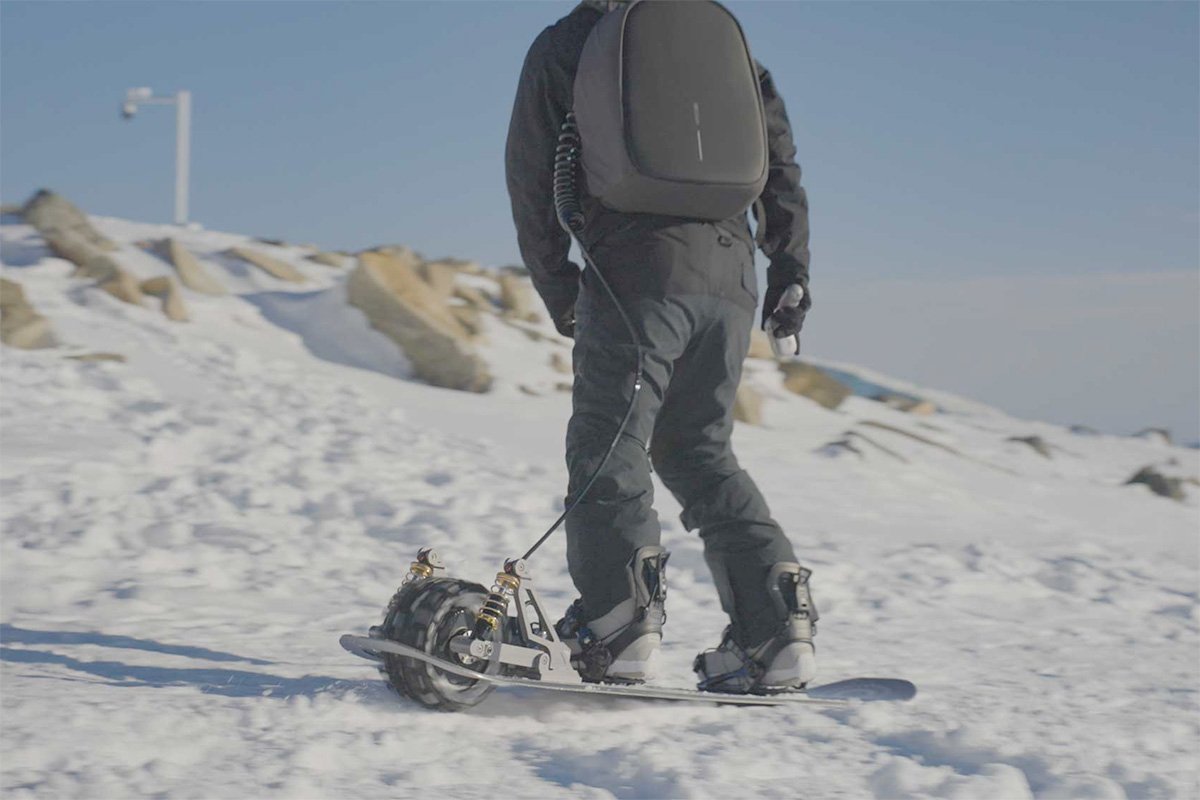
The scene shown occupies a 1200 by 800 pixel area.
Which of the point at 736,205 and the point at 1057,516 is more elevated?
the point at 736,205

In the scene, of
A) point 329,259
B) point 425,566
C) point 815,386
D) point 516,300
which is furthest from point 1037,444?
point 425,566

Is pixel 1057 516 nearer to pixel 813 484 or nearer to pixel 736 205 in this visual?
pixel 813 484

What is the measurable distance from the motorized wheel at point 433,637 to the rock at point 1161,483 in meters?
8.07

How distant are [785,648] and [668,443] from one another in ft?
1.75

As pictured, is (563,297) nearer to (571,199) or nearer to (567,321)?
(567,321)

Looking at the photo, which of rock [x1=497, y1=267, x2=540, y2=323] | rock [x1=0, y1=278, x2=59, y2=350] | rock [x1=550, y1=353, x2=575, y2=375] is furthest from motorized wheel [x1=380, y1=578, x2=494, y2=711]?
rock [x1=497, y1=267, x2=540, y2=323]

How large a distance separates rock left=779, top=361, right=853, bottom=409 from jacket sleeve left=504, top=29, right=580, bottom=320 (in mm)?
9126

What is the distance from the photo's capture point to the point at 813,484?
743 centimetres

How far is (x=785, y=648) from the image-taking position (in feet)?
8.96

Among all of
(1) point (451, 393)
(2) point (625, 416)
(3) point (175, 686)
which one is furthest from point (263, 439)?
(2) point (625, 416)

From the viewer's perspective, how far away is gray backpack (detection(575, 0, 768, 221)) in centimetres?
246

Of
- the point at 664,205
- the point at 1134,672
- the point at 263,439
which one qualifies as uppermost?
the point at 664,205

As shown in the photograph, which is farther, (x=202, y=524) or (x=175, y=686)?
(x=202, y=524)

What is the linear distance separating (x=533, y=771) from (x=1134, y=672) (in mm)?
2303
